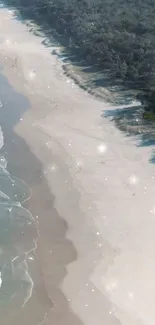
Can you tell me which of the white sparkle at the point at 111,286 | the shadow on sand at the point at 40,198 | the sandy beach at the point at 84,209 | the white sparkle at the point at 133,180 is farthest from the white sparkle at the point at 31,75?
the white sparkle at the point at 111,286

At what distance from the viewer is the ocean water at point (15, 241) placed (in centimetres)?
1402

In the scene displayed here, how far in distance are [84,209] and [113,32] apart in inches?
796

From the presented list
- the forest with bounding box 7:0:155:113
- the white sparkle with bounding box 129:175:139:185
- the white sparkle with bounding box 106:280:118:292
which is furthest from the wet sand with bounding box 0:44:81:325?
the forest with bounding box 7:0:155:113

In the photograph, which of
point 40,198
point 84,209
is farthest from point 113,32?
point 84,209

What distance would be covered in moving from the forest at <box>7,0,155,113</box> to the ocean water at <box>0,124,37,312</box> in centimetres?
911

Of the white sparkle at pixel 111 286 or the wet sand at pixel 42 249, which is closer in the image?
the wet sand at pixel 42 249

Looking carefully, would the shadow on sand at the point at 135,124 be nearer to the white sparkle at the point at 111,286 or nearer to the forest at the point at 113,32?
the forest at the point at 113,32

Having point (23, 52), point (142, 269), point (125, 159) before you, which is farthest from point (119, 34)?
point (142, 269)

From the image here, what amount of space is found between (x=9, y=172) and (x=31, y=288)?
6726 millimetres

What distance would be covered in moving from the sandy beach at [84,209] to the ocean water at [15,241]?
28 cm

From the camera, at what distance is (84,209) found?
57.3ft

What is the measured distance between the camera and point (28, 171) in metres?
19.9

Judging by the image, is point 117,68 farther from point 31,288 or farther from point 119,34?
point 31,288

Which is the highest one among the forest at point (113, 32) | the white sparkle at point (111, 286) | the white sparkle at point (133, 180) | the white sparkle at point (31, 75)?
the white sparkle at point (111, 286)
